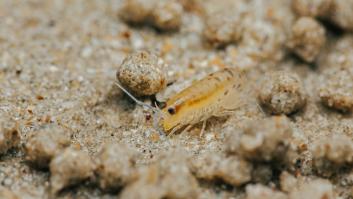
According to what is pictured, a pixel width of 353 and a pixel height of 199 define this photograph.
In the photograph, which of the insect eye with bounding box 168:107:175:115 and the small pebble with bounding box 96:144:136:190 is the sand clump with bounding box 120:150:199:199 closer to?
the small pebble with bounding box 96:144:136:190

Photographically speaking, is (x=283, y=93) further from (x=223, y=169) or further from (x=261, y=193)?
(x=261, y=193)

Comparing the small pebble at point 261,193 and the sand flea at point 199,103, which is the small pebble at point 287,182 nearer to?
the small pebble at point 261,193

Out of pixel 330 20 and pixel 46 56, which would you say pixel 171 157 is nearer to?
pixel 46 56

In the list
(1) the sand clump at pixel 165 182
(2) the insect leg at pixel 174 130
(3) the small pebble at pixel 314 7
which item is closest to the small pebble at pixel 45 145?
(1) the sand clump at pixel 165 182

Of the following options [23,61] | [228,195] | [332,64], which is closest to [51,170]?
[228,195]

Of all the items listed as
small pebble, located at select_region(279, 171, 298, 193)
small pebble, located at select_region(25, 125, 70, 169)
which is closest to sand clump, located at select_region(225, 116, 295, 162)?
small pebble, located at select_region(279, 171, 298, 193)
